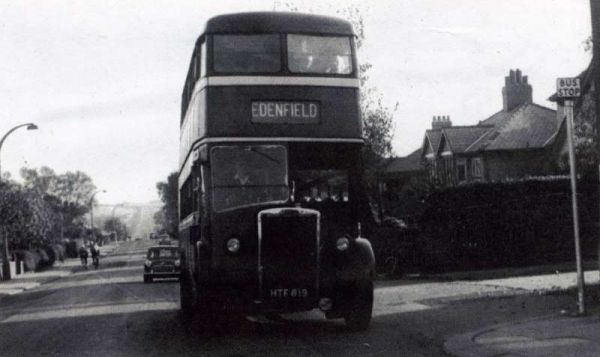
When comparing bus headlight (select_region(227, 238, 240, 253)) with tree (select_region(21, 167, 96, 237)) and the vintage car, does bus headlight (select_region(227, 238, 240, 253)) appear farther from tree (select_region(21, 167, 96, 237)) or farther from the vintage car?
tree (select_region(21, 167, 96, 237))

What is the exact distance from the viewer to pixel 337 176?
1331 centimetres

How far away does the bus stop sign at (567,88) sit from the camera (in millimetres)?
12828

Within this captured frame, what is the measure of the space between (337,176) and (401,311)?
4737mm

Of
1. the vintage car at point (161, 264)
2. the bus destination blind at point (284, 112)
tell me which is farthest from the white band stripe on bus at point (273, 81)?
the vintage car at point (161, 264)

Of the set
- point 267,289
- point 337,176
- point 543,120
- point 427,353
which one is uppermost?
point 543,120

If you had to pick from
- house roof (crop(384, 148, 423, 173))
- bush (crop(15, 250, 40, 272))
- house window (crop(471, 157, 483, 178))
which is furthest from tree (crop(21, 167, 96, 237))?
house window (crop(471, 157, 483, 178))

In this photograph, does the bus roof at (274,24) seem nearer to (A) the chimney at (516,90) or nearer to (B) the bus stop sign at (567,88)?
(B) the bus stop sign at (567,88)

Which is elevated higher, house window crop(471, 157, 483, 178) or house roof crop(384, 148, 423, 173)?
house roof crop(384, 148, 423, 173)

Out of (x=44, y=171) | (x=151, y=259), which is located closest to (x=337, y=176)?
(x=151, y=259)

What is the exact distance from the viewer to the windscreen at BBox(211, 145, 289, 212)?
1291cm

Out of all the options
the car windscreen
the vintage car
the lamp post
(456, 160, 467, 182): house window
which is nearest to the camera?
the vintage car

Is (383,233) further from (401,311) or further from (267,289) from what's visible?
(267,289)

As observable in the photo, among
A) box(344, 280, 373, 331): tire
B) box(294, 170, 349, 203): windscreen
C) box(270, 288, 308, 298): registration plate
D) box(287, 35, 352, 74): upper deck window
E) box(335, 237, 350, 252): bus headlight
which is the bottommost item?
box(344, 280, 373, 331): tire

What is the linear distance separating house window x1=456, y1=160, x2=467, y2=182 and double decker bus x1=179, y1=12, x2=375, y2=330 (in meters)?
47.6
